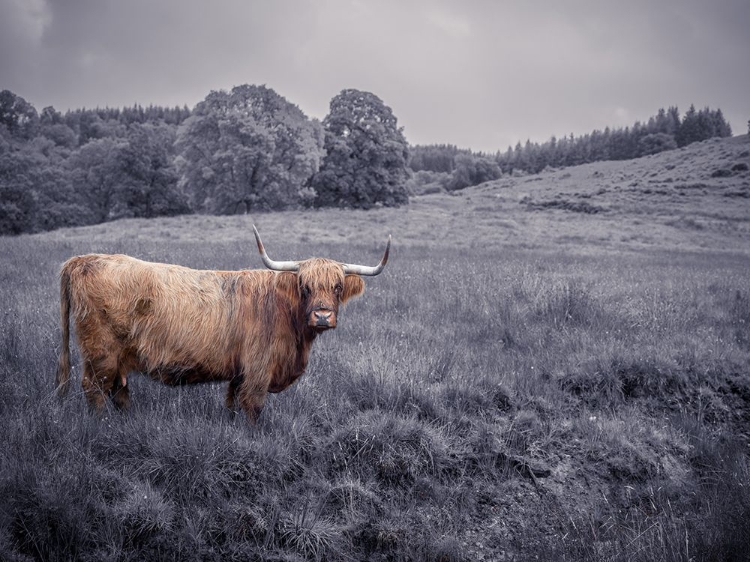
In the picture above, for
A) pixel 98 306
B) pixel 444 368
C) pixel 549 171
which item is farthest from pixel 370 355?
pixel 549 171

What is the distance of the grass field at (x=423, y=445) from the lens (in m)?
2.92

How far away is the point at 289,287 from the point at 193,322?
840mm

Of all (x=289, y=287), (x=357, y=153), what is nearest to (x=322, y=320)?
(x=289, y=287)

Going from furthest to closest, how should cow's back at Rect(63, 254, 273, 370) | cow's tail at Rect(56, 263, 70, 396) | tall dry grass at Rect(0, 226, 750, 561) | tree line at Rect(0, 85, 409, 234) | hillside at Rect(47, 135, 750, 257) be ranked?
tree line at Rect(0, 85, 409, 234) < hillside at Rect(47, 135, 750, 257) < cow's tail at Rect(56, 263, 70, 396) < cow's back at Rect(63, 254, 273, 370) < tall dry grass at Rect(0, 226, 750, 561)

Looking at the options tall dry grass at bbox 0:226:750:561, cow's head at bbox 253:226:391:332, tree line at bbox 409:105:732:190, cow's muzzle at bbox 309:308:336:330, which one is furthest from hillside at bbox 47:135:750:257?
tree line at bbox 409:105:732:190

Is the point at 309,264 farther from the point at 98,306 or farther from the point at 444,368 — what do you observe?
the point at 444,368

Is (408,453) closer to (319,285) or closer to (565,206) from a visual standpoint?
(319,285)

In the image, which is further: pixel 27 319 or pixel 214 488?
pixel 27 319

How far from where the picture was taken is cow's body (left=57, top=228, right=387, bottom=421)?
356 centimetres

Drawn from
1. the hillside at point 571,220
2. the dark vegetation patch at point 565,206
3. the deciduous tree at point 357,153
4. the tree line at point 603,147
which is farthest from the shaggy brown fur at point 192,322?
the tree line at point 603,147

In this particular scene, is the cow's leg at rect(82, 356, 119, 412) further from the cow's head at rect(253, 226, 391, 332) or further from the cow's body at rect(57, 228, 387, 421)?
the cow's head at rect(253, 226, 391, 332)

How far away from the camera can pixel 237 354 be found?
12.9ft

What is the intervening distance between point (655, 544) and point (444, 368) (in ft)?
8.47

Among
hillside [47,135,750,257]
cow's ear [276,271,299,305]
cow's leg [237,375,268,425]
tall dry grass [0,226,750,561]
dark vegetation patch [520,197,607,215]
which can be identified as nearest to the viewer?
tall dry grass [0,226,750,561]
